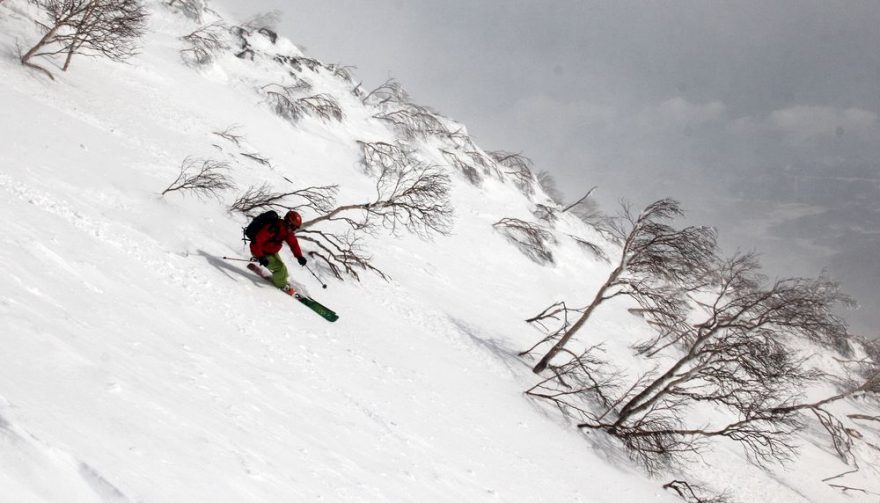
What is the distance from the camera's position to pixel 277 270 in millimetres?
9555

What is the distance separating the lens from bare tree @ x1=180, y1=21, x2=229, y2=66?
22016mm

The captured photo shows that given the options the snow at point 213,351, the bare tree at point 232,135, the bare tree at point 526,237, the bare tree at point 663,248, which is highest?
the bare tree at point 526,237

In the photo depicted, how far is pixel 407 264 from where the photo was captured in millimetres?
17234

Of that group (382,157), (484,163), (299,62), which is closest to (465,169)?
(484,163)

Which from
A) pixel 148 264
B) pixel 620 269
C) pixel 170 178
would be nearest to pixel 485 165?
pixel 620 269

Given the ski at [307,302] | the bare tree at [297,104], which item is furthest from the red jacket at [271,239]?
the bare tree at [297,104]

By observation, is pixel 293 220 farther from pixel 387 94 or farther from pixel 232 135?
pixel 387 94

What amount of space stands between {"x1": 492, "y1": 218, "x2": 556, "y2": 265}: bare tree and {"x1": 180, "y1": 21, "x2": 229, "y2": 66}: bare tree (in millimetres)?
16103

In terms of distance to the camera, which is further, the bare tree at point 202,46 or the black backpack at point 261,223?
the bare tree at point 202,46

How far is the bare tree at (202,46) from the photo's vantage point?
72.2ft

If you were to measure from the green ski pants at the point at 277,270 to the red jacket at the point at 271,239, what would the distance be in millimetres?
170

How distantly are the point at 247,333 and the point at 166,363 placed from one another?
249 centimetres

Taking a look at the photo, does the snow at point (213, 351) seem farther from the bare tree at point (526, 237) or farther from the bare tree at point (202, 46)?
the bare tree at point (526, 237)

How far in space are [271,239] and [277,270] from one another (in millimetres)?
762
